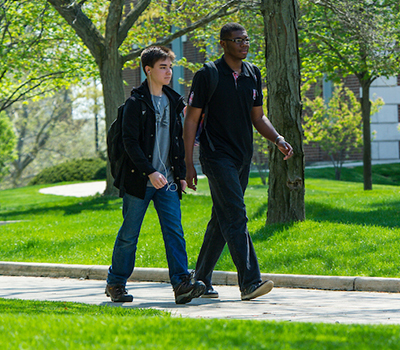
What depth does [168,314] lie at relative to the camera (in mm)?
4562

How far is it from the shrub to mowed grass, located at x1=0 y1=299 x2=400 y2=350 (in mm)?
29429

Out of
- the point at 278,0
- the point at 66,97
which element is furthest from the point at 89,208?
the point at 66,97

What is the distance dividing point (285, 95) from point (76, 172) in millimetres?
25972

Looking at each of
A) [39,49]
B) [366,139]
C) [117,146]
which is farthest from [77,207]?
[117,146]

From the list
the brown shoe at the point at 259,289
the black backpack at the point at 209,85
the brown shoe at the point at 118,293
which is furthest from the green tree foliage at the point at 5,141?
the brown shoe at the point at 259,289

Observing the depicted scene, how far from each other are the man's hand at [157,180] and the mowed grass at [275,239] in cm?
267

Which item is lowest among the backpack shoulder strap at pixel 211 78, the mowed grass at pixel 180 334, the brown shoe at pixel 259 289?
the brown shoe at pixel 259 289

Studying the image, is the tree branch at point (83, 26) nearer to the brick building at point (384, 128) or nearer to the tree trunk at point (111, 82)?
the tree trunk at point (111, 82)

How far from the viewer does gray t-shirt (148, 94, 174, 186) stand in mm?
5547

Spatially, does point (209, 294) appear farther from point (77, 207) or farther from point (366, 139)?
point (366, 139)

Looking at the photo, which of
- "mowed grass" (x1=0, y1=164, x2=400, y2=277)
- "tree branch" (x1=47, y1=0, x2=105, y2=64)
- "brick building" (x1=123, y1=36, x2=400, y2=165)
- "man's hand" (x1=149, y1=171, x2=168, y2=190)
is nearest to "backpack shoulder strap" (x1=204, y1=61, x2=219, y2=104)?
"man's hand" (x1=149, y1=171, x2=168, y2=190)

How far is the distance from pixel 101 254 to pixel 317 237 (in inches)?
125

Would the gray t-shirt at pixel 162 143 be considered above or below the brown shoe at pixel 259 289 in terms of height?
above

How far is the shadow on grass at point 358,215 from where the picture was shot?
9545 millimetres
